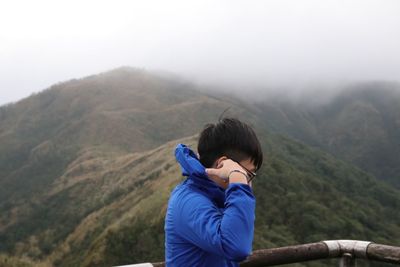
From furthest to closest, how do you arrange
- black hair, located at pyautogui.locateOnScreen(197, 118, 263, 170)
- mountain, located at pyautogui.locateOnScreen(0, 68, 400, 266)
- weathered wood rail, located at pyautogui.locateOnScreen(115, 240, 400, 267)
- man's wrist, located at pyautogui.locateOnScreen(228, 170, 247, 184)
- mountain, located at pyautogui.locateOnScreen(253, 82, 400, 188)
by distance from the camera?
mountain, located at pyautogui.locateOnScreen(253, 82, 400, 188) < mountain, located at pyautogui.locateOnScreen(0, 68, 400, 266) < weathered wood rail, located at pyautogui.locateOnScreen(115, 240, 400, 267) < black hair, located at pyautogui.locateOnScreen(197, 118, 263, 170) < man's wrist, located at pyautogui.locateOnScreen(228, 170, 247, 184)

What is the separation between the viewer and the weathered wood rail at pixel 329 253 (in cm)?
290

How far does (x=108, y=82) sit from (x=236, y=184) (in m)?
124

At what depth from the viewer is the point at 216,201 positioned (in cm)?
193

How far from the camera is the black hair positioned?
1.96 m

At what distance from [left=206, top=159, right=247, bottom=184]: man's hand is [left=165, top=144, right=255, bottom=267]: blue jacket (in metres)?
0.03

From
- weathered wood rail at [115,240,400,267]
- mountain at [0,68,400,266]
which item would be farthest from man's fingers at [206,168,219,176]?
mountain at [0,68,400,266]

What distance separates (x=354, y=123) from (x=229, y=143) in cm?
15308

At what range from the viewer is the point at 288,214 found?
28.0 m

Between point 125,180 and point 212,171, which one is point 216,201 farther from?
point 125,180

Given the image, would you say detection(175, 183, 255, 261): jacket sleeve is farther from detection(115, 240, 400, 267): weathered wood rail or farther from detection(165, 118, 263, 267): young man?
detection(115, 240, 400, 267): weathered wood rail

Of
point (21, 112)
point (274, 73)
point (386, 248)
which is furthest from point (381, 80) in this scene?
point (386, 248)

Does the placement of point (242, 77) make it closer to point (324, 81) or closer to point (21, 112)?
point (324, 81)

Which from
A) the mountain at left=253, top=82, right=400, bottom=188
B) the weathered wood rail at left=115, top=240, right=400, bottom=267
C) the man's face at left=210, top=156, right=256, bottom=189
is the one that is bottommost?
the mountain at left=253, top=82, right=400, bottom=188

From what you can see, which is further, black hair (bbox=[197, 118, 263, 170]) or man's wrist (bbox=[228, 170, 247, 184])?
black hair (bbox=[197, 118, 263, 170])
